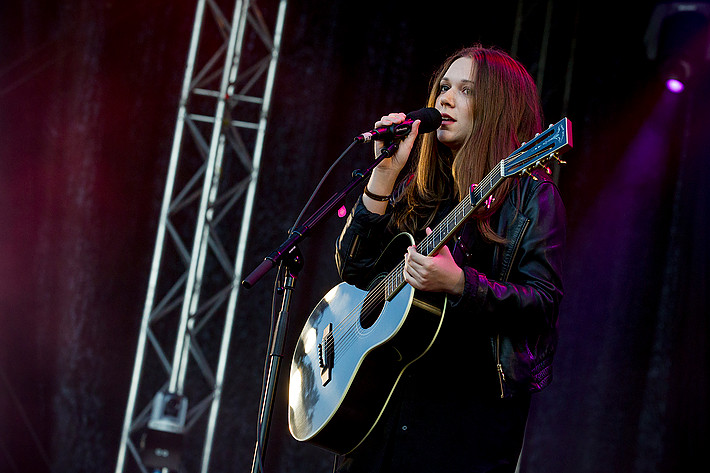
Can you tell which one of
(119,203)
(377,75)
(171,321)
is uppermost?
(377,75)

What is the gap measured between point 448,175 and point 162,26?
3311 mm

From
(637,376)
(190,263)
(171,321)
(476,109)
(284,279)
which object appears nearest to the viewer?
(284,279)

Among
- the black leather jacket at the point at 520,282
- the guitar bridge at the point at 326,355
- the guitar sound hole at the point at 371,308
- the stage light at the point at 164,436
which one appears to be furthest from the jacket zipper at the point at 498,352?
the stage light at the point at 164,436

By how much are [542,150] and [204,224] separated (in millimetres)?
3202

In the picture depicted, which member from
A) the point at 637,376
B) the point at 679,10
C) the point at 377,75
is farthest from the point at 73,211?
the point at 679,10

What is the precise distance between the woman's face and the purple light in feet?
8.56

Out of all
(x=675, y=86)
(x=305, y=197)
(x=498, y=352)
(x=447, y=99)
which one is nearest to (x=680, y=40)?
(x=675, y=86)

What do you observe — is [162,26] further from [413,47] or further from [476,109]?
[476,109]

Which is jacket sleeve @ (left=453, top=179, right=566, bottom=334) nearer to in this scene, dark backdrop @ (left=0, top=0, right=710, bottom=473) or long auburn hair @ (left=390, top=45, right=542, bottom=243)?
long auburn hair @ (left=390, top=45, right=542, bottom=243)

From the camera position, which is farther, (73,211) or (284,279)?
(73,211)

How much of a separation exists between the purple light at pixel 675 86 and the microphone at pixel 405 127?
282 centimetres

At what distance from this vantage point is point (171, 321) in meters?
5.06

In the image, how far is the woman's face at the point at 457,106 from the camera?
8.00ft

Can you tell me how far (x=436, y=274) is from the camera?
1.92m
